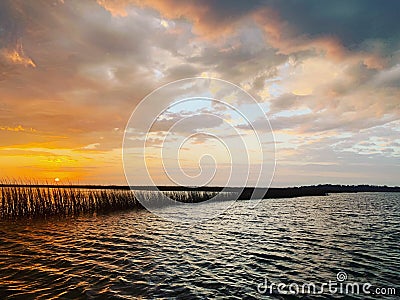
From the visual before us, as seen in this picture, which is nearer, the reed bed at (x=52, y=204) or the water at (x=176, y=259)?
the water at (x=176, y=259)

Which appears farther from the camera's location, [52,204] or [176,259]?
[52,204]

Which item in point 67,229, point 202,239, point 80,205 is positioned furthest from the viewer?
point 80,205

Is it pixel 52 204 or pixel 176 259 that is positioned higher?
pixel 52 204

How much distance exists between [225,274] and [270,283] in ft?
6.51

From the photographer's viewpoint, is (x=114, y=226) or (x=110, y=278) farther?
(x=114, y=226)

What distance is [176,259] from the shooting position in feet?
48.6

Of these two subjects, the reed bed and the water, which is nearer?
the water

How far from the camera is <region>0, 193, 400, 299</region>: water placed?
10836 mm

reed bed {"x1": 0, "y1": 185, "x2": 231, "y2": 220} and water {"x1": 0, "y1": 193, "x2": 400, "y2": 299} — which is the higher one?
reed bed {"x1": 0, "y1": 185, "x2": 231, "y2": 220}

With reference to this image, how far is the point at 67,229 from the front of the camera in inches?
894

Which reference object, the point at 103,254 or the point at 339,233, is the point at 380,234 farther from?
the point at 103,254

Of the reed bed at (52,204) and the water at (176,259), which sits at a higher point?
the reed bed at (52,204)

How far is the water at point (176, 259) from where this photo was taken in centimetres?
1084

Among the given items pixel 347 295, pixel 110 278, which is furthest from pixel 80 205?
pixel 347 295
